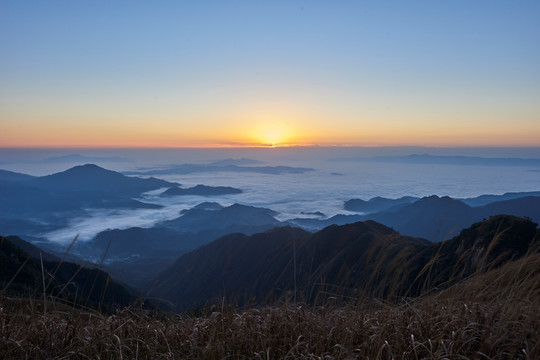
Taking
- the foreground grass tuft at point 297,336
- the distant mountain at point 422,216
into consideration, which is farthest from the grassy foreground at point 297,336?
the distant mountain at point 422,216

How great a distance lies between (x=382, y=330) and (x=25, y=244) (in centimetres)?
8802

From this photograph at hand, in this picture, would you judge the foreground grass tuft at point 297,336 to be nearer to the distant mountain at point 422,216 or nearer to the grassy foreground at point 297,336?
the grassy foreground at point 297,336

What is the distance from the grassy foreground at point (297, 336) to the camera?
2.47m

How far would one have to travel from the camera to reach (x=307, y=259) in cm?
5262

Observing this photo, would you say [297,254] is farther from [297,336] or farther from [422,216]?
[422,216]

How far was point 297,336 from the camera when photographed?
2885 mm

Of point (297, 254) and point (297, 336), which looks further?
point (297, 254)

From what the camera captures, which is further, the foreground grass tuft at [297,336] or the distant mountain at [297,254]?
the distant mountain at [297,254]

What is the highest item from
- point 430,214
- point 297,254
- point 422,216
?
point 297,254

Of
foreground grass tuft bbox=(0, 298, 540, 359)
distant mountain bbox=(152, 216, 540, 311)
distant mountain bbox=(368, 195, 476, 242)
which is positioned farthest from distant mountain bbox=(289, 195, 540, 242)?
foreground grass tuft bbox=(0, 298, 540, 359)

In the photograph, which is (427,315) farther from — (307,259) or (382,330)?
(307,259)

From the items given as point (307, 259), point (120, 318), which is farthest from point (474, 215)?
point (120, 318)

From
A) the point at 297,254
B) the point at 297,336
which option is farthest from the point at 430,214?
the point at 297,336

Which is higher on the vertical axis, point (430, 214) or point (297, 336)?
point (297, 336)
